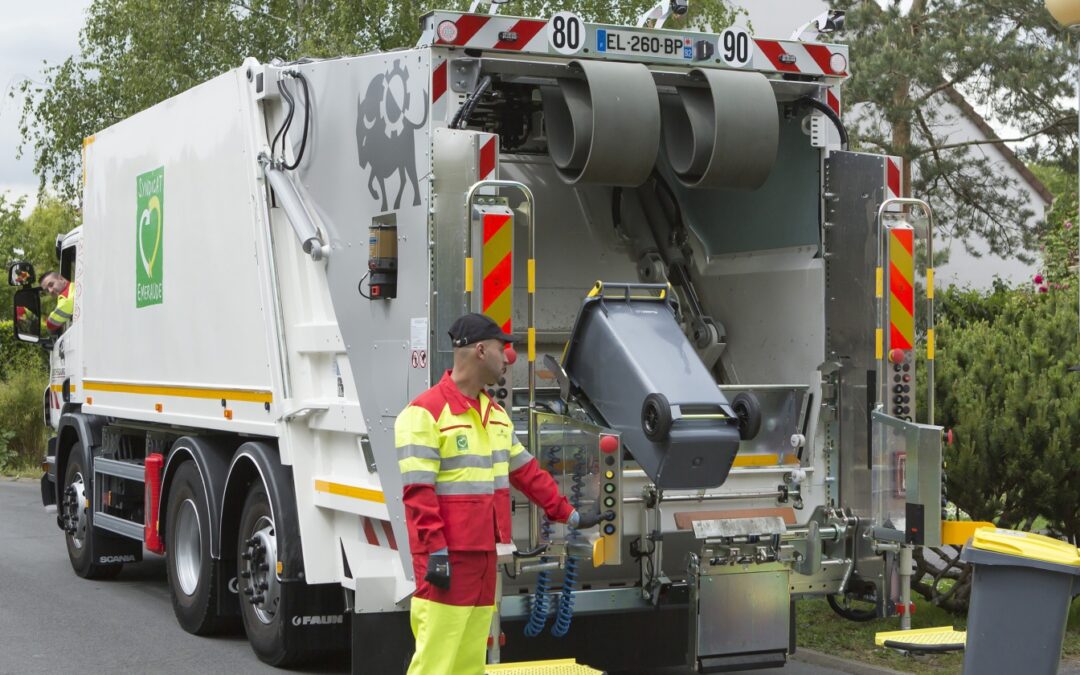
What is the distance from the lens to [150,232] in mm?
8336

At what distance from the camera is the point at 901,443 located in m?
6.17

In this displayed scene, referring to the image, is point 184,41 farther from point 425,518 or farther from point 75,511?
point 425,518

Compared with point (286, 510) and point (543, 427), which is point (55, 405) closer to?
Answer: point (286, 510)

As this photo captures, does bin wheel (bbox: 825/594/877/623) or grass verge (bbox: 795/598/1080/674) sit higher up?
bin wheel (bbox: 825/594/877/623)

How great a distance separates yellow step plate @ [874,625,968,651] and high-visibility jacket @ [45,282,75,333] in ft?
21.0

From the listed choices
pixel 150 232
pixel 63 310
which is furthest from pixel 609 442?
pixel 63 310

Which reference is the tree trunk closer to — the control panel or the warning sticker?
the control panel

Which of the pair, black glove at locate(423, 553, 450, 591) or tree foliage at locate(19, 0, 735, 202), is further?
tree foliage at locate(19, 0, 735, 202)

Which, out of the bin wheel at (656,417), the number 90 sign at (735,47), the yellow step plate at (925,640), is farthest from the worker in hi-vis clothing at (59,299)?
the yellow step plate at (925,640)

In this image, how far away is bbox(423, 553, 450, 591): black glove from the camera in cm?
464

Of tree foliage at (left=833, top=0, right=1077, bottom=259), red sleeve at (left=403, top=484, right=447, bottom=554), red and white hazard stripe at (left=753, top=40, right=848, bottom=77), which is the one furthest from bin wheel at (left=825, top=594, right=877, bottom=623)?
tree foliage at (left=833, top=0, right=1077, bottom=259)

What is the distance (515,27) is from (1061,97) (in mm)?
13820

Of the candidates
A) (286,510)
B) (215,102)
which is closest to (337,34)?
(215,102)

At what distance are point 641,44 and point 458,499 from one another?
2260 mm
